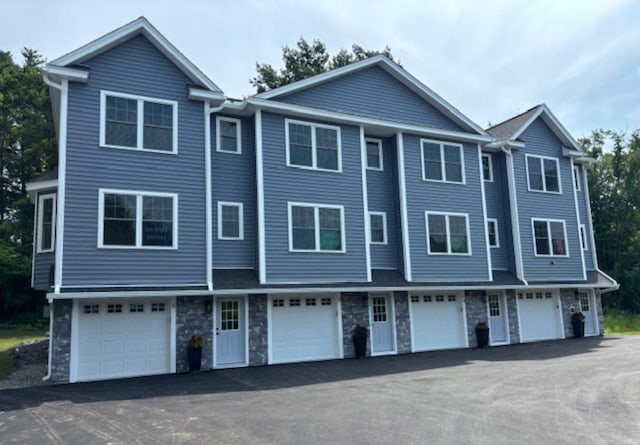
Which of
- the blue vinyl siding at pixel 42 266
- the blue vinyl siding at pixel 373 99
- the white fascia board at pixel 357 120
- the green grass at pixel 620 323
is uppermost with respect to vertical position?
the blue vinyl siding at pixel 373 99

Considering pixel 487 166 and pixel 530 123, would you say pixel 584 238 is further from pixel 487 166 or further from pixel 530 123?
pixel 487 166

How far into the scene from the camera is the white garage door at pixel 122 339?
500 inches

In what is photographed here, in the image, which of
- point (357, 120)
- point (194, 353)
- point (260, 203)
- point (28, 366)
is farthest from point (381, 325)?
point (28, 366)

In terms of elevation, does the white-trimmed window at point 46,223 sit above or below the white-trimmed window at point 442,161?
below

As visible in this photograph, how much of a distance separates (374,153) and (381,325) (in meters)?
6.36

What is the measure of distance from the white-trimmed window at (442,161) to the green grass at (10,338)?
48.5 ft

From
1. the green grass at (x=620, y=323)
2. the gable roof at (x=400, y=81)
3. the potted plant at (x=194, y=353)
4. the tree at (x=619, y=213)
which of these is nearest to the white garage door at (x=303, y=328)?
the potted plant at (x=194, y=353)

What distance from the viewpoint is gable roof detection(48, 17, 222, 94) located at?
1326cm

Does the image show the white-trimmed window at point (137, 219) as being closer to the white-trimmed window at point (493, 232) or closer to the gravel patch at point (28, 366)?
the gravel patch at point (28, 366)

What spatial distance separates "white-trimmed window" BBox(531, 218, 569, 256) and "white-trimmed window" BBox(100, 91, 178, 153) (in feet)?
49.3

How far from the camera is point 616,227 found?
115ft

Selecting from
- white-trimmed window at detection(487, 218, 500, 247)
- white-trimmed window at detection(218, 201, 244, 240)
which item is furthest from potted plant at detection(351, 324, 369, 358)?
white-trimmed window at detection(487, 218, 500, 247)

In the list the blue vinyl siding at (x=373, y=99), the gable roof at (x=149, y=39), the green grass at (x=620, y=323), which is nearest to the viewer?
the gable roof at (x=149, y=39)

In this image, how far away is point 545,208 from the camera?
21.3 meters
